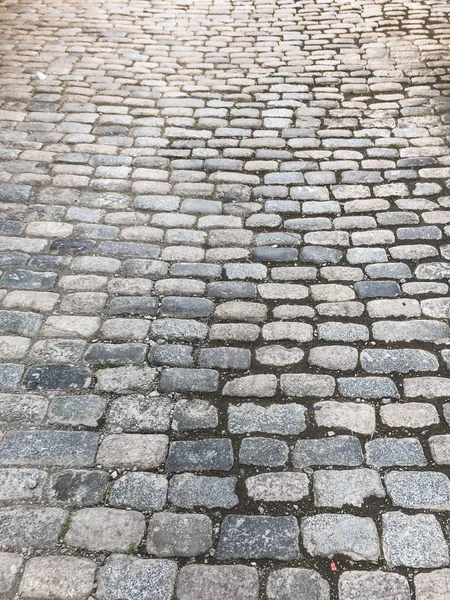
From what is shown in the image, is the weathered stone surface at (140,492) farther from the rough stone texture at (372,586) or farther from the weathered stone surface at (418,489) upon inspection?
the weathered stone surface at (418,489)

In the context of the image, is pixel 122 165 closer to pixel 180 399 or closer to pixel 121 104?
pixel 121 104

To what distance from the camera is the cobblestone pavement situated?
2.32 meters

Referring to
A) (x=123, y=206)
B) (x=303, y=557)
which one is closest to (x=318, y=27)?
(x=123, y=206)

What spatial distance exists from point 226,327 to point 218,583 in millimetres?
1443

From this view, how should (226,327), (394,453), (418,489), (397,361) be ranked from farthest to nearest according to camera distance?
(226,327)
(397,361)
(394,453)
(418,489)

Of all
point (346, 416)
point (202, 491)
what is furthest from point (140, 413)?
point (346, 416)

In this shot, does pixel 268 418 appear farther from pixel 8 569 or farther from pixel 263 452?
pixel 8 569

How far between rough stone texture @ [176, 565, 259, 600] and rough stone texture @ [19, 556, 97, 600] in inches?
13.5

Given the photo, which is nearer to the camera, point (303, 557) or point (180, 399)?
point (303, 557)

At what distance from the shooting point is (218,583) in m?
2.21

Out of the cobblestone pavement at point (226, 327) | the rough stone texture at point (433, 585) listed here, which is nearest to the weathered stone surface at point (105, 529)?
the cobblestone pavement at point (226, 327)

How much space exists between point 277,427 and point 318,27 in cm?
582

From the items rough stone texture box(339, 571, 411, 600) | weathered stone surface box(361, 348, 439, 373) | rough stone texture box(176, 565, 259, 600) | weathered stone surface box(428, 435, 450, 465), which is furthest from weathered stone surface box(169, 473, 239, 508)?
weathered stone surface box(361, 348, 439, 373)

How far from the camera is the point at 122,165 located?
480 centimetres
